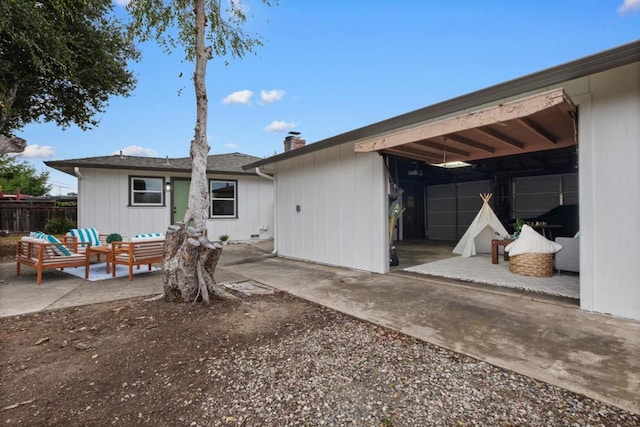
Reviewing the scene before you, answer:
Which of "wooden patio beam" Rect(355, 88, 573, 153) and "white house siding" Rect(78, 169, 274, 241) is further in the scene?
"white house siding" Rect(78, 169, 274, 241)

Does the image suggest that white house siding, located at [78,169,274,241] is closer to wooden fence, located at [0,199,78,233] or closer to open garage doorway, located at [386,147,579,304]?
wooden fence, located at [0,199,78,233]

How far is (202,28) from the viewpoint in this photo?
12.8 ft

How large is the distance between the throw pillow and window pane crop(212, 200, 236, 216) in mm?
8886

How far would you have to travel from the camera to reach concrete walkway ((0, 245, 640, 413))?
209 centimetres

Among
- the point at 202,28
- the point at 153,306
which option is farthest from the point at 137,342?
the point at 202,28

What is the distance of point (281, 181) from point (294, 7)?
4.12 metres

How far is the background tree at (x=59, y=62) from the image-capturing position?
5.51 meters

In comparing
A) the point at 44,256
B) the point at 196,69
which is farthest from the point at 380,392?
the point at 44,256

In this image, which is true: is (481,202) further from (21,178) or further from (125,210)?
(21,178)

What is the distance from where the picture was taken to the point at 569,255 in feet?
15.5

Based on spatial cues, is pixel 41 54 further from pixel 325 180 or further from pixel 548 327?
pixel 548 327

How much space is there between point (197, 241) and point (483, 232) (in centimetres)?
737

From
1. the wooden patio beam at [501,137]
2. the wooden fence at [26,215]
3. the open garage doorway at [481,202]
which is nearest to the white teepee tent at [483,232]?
the open garage doorway at [481,202]

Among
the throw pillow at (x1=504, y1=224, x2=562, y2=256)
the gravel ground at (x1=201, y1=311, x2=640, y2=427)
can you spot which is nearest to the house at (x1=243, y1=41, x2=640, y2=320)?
the throw pillow at (x1=504, y1=224, x2=562, y2=256)
